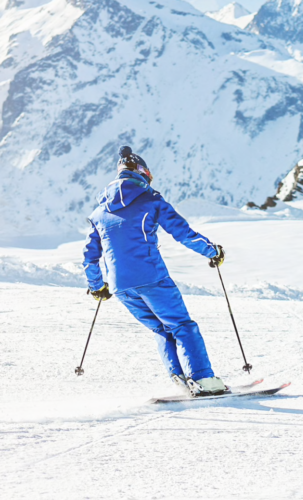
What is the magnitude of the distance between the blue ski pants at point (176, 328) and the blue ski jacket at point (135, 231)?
0.08 m

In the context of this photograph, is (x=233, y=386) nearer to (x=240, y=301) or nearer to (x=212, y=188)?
(x=240, y=301)

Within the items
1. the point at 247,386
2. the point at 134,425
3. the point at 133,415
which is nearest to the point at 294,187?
the point at 247,386

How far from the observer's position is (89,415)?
331 centimetres

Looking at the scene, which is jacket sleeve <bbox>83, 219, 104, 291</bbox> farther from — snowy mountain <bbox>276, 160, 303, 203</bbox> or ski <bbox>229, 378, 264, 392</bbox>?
snowy mountain <bbox>276, 160, 303, 203</bbox>

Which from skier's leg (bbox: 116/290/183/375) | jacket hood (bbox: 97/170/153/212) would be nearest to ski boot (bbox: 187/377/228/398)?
skier's leg (bbox: 116/290/183/375)

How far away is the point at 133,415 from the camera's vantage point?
3.39 meters

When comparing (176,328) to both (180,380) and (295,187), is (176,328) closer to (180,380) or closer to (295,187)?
(180,380)

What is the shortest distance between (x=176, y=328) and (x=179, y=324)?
35 millimetres

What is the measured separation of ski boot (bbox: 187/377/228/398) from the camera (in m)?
3.84

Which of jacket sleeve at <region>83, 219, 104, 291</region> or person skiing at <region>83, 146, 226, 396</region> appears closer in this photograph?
person skiing at <region>83, 146, 226, 396</region>

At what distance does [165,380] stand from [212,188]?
190788mm

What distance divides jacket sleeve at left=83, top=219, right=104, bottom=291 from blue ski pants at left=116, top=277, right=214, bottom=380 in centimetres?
42

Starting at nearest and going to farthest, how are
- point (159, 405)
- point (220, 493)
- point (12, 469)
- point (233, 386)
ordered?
point (220, 493) → point (12, 469) → point (159, 405) → point (233, 386)

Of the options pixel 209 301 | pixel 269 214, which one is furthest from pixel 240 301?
pixel 269 214
